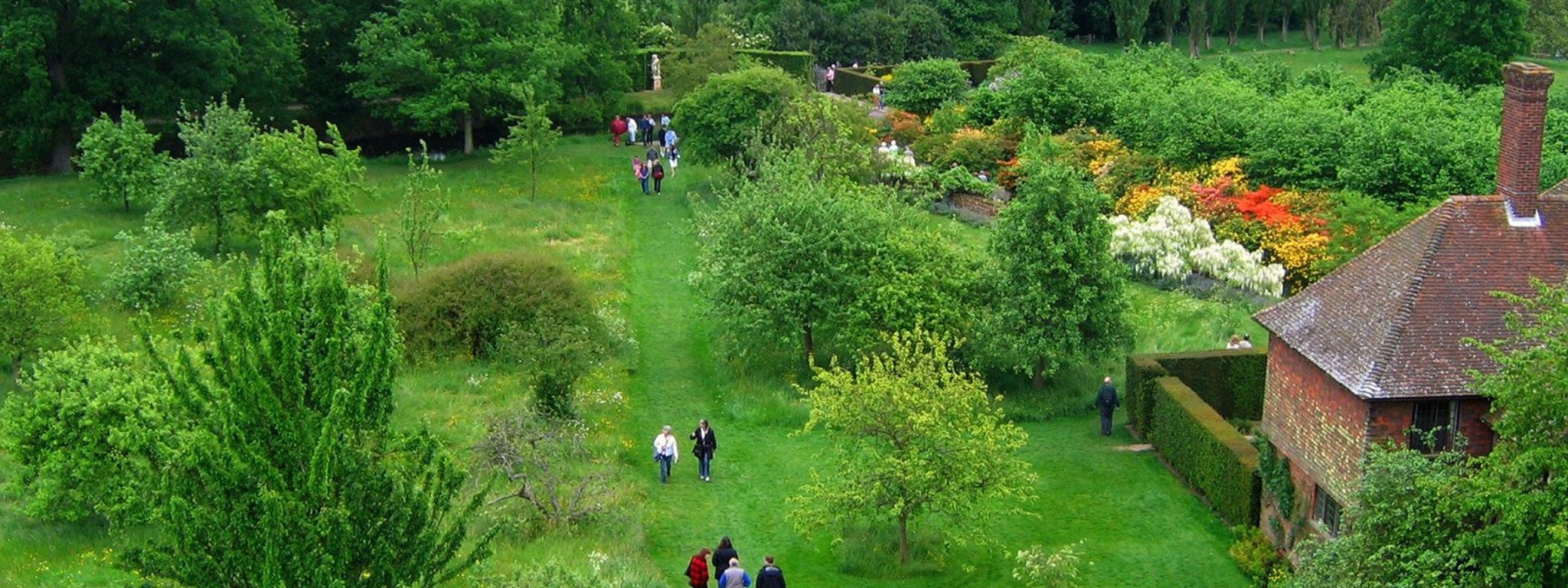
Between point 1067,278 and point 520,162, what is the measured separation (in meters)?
23.7

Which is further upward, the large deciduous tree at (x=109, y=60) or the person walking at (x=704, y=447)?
the large deciduous tree at (x=109, y=60)

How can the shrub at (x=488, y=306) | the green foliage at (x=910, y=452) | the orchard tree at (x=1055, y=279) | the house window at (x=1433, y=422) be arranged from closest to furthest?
the house window at (x=1433, y=422)
the green foliage at (x=910, y=452)
the orchard tree at (x=1055, y=279)
the shrub at (x=488, y=306)

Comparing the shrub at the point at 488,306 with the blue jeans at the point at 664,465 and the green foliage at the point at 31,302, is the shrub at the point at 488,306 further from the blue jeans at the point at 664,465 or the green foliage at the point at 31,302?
the green foliage at the point at 31,302

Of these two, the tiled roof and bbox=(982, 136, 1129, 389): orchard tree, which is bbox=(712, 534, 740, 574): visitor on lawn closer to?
the tiled roof

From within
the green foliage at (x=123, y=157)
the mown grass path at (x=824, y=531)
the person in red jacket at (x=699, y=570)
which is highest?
the green foliage at (x=123, y=157)

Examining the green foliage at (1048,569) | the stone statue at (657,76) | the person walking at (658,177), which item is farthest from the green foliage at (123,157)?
the green foliage at (1048,569)

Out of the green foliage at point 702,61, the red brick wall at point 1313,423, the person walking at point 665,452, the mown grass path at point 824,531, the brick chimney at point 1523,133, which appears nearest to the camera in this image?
the red brick wall at point 1313,423

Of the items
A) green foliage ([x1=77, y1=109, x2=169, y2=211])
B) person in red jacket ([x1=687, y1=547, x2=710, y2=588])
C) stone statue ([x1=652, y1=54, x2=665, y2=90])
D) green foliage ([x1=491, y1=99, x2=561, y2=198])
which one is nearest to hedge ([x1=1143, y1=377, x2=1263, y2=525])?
person in red jacket ([x1=687, y1=547, x2=710, y2=588])

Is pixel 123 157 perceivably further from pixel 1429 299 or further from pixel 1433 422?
pixel 1433 422

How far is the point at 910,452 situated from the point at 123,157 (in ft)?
85.6

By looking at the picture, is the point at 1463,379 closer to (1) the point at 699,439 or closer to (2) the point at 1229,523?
(2) the point at 1229,523

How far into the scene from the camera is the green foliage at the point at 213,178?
37.6 m

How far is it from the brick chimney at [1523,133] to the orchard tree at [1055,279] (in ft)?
27.1

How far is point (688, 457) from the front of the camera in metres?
29.0
